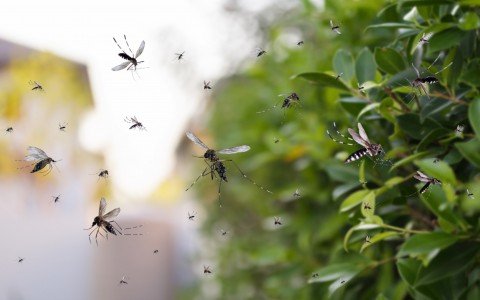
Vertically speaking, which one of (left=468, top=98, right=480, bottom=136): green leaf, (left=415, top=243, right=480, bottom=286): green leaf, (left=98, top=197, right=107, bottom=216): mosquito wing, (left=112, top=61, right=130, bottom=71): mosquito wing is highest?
(left=112, top=61, right=130, bottom=71): mosquito wing

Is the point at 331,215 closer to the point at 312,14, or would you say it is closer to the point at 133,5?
the point at 312,14

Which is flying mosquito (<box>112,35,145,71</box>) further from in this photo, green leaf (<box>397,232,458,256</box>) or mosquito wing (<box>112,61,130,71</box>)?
green leaf (<box>397,232,458,256</box>)

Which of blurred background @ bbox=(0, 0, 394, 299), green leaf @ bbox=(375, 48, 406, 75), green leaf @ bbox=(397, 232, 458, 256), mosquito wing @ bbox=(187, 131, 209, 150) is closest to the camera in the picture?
mosquito wing @ bbox=(187, 131, 209, 150)

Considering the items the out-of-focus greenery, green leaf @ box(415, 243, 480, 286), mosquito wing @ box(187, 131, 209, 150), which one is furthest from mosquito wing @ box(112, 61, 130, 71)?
green leaf @ box(415, 243, 480, 286)

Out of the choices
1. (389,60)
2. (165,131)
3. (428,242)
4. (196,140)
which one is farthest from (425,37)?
(165,131)

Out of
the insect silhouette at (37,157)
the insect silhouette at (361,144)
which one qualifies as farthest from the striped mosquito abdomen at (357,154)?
the insect silhouette at (37,157)

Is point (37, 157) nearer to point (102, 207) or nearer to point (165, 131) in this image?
point (102, 207)

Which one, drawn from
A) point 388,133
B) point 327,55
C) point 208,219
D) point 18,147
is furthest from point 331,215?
point 208,219

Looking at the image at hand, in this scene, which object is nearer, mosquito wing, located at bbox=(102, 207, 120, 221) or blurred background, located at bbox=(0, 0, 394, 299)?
mosquito wing, located at bbox=(102, 207, 120, 221)
